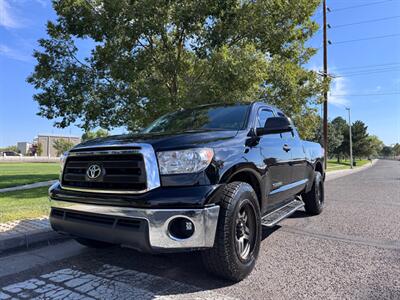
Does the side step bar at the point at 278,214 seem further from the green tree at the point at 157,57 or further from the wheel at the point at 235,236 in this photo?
the green tree at the point at 157,57

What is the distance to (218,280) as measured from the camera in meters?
3.67

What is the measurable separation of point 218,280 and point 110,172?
5.00 feet

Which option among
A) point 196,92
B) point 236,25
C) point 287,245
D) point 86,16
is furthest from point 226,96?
point 287,245

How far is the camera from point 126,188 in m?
3.36

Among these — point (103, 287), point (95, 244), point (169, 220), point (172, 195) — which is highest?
point (172, 195)

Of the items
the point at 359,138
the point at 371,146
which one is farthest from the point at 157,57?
the point at 371,146

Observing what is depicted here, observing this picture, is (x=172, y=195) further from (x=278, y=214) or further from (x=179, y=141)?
(x=278, y=214)

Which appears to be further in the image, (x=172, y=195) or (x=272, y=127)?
(x=272, y=127)

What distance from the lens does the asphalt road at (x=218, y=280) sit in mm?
3412

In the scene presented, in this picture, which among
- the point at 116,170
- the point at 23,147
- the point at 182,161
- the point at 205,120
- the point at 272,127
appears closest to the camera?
the point at 182,161

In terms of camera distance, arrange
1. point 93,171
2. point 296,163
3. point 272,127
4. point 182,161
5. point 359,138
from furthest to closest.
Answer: point 359,138
point 296,163
point 272,127
point 93,171
point 182,161

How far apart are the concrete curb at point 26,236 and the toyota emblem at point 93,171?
1947 mm

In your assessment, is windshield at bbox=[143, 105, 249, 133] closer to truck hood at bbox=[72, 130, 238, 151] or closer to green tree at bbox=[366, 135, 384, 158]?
truck hood at bbox=[72, 130, 238, 151]

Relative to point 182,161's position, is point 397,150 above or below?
above
